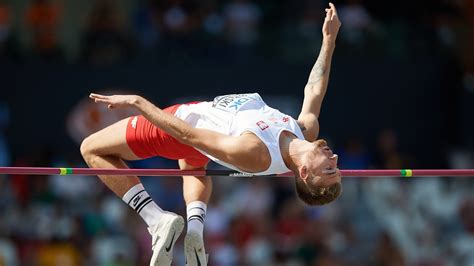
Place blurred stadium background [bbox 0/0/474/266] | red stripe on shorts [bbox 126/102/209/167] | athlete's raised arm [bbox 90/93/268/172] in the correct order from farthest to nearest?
blurred stadium background [bbox 0/0/474/266] < red stripe on shorts [bbox 126/102/209/167] < athlete's raised arm [bbox 90/93/268/172]

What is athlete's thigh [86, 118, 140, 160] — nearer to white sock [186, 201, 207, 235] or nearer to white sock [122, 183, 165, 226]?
white sock [122, 183, 165, 226]

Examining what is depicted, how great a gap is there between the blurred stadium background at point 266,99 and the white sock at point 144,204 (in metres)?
4.65

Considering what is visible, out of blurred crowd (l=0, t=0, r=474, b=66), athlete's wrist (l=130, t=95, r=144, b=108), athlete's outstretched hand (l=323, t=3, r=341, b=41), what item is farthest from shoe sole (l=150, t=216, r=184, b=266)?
blurred crowd (l=0, t=0, r=474, b=66)

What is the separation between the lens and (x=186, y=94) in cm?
1520

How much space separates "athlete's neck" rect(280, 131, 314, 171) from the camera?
830cm

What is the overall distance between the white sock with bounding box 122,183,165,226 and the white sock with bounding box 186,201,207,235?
0.27 m

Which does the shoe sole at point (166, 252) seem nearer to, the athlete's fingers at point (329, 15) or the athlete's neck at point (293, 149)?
the athlete's neck at point (293, 149)

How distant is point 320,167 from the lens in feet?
27.0

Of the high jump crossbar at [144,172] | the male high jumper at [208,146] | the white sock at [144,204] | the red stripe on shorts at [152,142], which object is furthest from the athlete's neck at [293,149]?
the white sock at [144,204]

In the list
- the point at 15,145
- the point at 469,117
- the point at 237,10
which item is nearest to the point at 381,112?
the point at 469,117

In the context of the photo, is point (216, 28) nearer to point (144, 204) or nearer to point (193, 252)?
point (144, 204)

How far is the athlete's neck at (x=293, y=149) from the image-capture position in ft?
27.2

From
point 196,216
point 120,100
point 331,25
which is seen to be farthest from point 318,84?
point 120,100

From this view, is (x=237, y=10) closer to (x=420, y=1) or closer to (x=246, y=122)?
(x=420, y=1)
